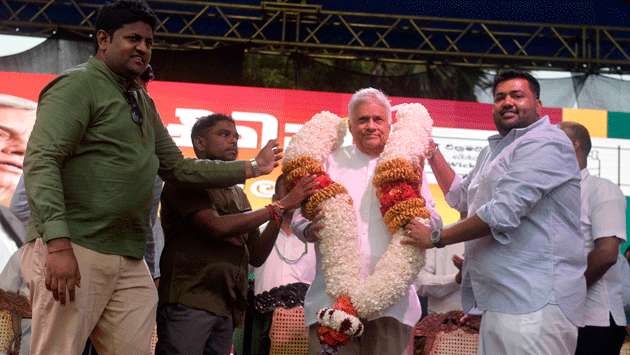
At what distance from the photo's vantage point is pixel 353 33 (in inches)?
301

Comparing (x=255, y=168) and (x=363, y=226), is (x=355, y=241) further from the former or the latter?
(x=255, y=168)

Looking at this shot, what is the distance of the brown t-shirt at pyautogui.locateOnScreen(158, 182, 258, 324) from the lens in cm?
377

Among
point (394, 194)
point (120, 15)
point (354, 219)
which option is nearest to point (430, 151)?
point (394, 194)

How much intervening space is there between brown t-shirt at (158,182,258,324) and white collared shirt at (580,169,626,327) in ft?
5.82

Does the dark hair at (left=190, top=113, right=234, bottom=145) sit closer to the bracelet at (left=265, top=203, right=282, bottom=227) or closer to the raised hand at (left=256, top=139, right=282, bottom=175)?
the raised hand at (left=256, top=139, right=282, bottom=175)

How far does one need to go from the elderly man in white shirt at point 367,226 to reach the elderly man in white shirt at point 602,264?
90 cm

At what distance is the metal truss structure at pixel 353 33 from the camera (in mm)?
7590

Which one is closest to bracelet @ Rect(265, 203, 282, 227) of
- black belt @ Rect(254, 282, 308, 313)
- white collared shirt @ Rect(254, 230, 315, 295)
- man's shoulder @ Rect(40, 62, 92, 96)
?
man's shoulder @ Rect(40, 62, 92, 96)

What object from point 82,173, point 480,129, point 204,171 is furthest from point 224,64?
point 82,173

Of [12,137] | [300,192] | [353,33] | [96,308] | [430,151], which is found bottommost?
[96,308]

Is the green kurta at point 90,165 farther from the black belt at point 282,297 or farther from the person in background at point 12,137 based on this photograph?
the person in background at point 12,137

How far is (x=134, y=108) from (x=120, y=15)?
36 cm

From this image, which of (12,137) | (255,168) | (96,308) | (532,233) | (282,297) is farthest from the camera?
(12,137)

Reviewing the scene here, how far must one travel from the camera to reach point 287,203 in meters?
3.79
